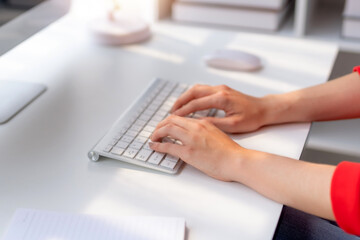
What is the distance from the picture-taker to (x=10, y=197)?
777mm

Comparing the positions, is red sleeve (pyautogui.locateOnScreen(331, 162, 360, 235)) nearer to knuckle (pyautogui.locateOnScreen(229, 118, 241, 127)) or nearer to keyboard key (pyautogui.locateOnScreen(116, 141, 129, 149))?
knuckle (pyautogui.locateOnScreen(229, 118, 241, 127))

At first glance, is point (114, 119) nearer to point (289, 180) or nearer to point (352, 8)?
point (289, 180)

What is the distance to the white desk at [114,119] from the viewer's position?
0.76 metres

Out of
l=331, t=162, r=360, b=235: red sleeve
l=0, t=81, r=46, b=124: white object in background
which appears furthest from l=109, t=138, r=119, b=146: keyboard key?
l=331, t=162, r=360, b=235: red sleeve

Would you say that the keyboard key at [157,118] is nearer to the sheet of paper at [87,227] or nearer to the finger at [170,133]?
the finger at [170,133]

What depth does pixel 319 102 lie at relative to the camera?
1.00 m

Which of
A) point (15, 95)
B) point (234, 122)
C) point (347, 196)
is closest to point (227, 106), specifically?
point (234, 122)

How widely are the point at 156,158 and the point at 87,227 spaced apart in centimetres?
19

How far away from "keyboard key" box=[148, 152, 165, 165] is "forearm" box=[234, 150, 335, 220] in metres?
0.13

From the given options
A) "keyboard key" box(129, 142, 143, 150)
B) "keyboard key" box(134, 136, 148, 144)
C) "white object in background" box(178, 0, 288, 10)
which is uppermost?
"white object in background" box(178, 0, 288, 10)

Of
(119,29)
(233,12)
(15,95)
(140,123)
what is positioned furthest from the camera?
(233,12)

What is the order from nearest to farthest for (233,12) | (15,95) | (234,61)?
(15,95) < (234,61) < (233,12)

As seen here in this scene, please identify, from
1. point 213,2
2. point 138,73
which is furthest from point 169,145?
point 213,2

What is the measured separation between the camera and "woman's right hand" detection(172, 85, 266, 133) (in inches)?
36.9
